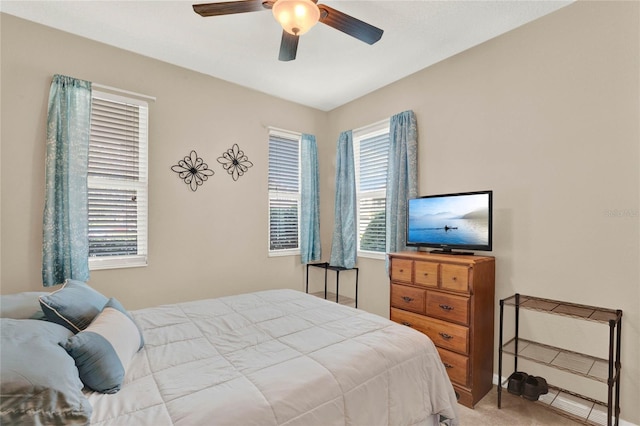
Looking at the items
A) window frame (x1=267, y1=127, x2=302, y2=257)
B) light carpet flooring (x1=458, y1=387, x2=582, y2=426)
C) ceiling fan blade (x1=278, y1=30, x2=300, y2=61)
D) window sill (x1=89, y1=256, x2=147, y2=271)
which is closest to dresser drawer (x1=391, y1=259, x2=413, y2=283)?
light carpet flooring (x1=458, y1=387, x2=582, y2=426)

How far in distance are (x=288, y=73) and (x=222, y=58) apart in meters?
0.69

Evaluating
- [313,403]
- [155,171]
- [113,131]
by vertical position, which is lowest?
[313,403]

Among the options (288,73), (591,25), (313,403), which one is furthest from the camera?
(288,73)

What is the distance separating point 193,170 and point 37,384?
2.60 m

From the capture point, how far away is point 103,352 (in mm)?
1202

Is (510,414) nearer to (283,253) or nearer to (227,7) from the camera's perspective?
(283,253)

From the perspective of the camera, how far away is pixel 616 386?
1912mm

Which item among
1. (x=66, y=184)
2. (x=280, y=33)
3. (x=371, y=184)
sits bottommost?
(x=66, y=184)

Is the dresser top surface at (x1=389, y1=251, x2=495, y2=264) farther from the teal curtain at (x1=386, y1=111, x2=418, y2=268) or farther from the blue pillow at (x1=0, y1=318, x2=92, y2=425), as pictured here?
the blue pillow at (x1=0, y1=318, x2=92, y2=425)

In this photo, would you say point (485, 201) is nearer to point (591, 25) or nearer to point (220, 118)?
point (591, 25)

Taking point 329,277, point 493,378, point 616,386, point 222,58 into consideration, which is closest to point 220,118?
point 222,58

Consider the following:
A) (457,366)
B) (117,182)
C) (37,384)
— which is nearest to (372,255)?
(457,366)

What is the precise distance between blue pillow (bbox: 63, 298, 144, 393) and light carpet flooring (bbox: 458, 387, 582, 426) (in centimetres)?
209

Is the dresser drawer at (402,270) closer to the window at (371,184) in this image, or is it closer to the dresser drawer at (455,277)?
the dresser drawer at (455,277)
